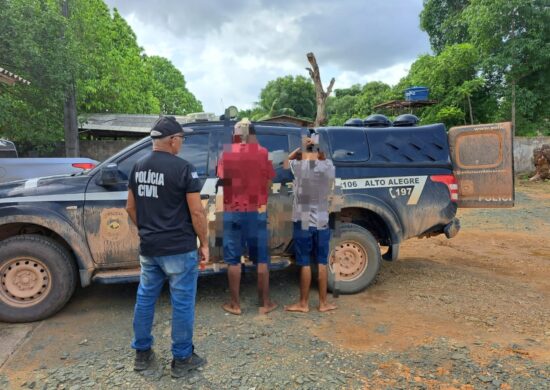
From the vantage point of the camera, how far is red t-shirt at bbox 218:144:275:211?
12.8 feet

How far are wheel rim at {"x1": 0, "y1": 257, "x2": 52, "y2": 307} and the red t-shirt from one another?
1896 mm

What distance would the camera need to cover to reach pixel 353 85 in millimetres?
50406

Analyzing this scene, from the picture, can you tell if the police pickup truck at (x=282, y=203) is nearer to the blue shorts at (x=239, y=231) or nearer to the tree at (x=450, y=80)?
the blue shorts at (x=239, y=231)

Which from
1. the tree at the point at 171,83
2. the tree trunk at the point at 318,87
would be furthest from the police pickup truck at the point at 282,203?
the tree at the point at 171,83

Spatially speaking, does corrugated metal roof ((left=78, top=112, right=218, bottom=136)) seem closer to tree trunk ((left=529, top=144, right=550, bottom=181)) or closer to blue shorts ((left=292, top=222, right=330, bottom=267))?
blue shorts ((left=292, top=222, right=330, bottom=267))

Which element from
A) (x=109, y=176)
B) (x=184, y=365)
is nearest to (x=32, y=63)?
(x=109, y=176)

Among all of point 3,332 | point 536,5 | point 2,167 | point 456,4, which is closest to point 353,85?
point 456,4

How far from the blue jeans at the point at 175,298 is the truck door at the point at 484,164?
360 cm

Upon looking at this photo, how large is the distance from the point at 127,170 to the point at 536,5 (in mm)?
19955

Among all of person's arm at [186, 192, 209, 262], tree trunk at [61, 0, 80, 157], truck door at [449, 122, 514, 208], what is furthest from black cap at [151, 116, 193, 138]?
tree trunk at [61, 0, 80, 157]

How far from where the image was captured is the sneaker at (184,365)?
116 inches

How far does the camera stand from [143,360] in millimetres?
3061

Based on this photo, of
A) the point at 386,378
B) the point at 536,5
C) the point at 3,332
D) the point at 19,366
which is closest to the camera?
the point at 386,378

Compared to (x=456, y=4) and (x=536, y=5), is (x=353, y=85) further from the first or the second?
(x=536, y=5)
